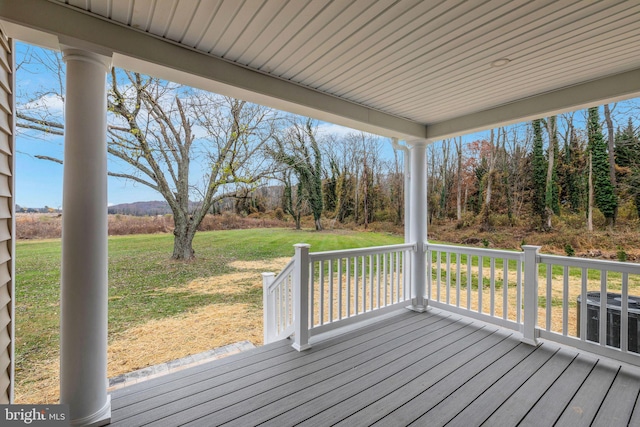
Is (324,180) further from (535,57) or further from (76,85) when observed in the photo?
(76,85)

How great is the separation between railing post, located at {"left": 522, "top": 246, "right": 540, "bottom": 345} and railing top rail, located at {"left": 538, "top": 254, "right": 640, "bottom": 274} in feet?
0.29

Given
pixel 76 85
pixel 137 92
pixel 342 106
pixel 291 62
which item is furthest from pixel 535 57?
pixel 137 92

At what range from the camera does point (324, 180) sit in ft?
24.7

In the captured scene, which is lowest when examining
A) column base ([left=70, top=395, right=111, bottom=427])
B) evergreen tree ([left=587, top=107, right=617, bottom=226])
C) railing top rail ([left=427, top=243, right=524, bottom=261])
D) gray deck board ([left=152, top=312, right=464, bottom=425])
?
gray deck board ([left=152, top=312, right=464, bottom=425])

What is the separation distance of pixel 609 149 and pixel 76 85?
8214 mm

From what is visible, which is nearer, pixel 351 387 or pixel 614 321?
pixel 351 387

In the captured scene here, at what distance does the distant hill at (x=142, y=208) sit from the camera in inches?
219

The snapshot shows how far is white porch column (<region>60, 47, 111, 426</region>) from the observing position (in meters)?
1.71

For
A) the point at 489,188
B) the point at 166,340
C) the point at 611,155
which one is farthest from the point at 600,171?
the point at 166,340

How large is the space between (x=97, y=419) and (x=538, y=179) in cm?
811

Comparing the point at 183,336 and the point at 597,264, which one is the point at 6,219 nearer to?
the point at 183,336

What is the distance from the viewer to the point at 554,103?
287cm

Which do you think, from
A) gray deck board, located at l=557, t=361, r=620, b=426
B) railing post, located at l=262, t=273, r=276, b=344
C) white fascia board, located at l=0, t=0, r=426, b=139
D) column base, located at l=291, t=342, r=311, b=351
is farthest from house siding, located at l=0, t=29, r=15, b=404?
gray deck board, located at l=557, t=361, r=620, b=426

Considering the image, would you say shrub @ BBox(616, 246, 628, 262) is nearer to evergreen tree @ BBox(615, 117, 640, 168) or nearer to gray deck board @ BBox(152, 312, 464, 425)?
evergreen tree @ BBox(615, 117, 640, 168)
